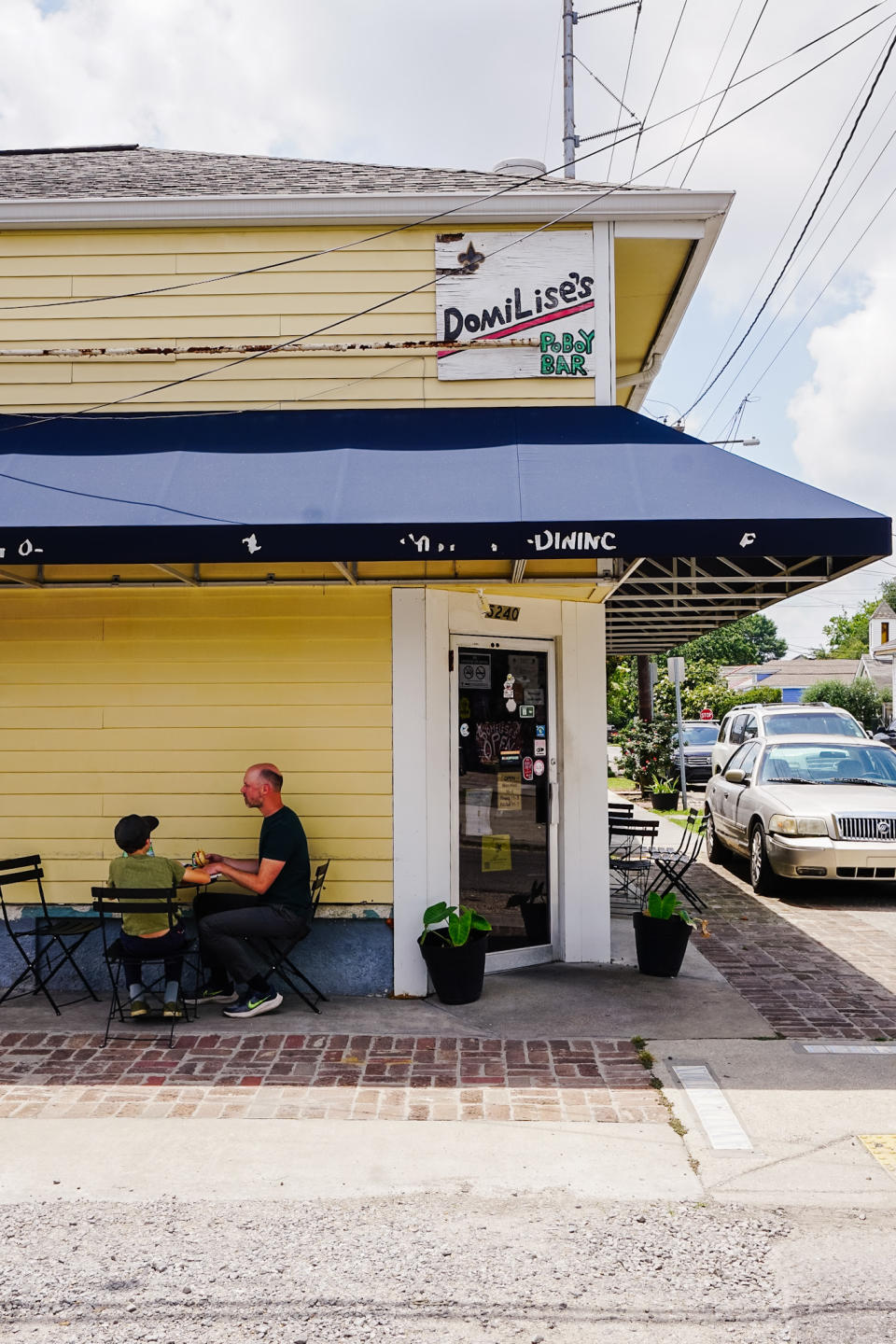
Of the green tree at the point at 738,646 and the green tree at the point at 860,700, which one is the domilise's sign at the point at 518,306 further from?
the green tree at the point at 860,700

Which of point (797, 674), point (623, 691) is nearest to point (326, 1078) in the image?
point (623, 691)

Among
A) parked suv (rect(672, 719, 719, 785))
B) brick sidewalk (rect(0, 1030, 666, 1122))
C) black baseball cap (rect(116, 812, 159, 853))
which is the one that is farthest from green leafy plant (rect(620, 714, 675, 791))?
black baseball cap (rect(116, 812, 159, 853))

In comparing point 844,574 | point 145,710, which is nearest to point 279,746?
point 145,710

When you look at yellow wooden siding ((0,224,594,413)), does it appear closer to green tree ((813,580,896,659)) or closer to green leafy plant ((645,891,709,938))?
green leafy plant ((645,891,709,938))

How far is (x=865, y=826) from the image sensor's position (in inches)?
407

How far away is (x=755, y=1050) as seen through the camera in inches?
223

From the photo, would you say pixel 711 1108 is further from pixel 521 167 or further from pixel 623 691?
pixel 623 691

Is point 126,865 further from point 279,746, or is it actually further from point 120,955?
point 279,746

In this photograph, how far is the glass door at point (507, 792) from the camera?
714cm

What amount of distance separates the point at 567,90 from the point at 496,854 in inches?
652

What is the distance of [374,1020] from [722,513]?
3.69m

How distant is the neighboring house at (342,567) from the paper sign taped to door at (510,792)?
0.07 feet

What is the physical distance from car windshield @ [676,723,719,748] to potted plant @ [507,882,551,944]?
64.9 feet

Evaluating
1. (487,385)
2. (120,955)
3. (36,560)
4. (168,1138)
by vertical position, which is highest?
(487,385)
